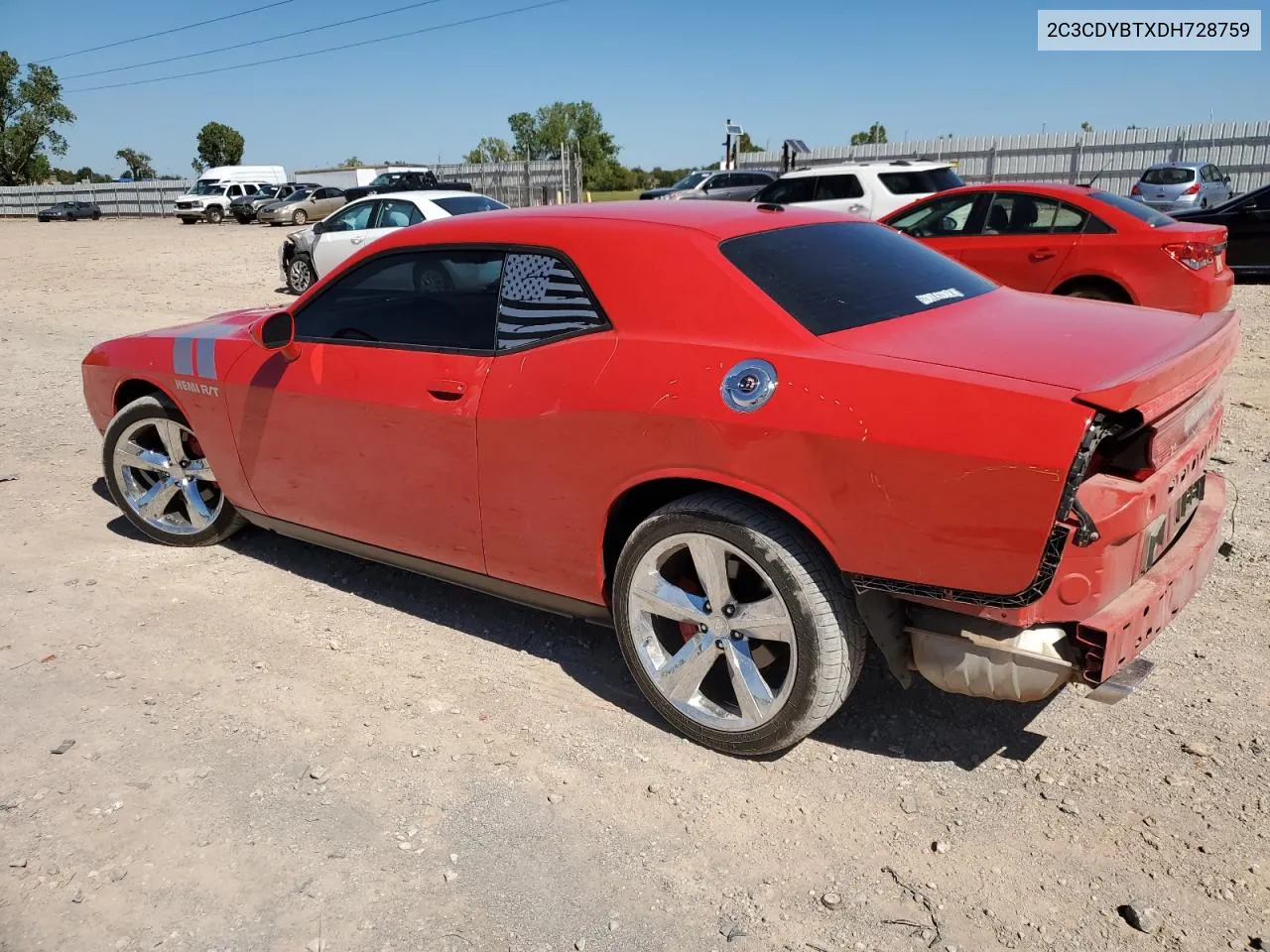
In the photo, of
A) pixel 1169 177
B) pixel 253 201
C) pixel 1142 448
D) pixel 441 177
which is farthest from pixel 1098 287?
pixel 253 201

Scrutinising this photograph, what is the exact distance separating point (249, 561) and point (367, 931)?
8.93 feet

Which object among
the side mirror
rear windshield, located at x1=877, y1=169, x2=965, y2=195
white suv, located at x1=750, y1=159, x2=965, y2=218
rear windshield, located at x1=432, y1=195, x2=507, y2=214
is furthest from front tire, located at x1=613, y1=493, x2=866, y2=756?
rear windshield, located at x1=877, y1=169, x2=965, y2=195

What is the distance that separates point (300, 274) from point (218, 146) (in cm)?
9389

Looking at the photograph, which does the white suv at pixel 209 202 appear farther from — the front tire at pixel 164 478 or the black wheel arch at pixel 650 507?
the black wheel arch at pixel 650 507

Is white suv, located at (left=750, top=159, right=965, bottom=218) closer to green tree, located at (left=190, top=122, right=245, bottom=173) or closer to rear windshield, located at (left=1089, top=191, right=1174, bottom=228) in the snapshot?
rear windshield, located at (left=1089, top=191, right=1174, bottom=228)

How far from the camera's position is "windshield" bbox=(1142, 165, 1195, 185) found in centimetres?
2147

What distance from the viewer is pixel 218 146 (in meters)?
95.9

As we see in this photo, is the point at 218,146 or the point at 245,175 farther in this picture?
the point at 218,146

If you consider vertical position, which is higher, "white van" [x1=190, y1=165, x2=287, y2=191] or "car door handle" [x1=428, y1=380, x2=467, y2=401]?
"white van" [x1=190, y1=165, x2=287, y2=191]

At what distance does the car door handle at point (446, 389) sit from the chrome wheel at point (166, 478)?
1.70 m

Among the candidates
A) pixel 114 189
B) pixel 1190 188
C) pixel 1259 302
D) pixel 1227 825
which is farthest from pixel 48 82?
pixel 1227 825

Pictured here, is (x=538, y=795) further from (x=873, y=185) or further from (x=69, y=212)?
(x=69, y=212)

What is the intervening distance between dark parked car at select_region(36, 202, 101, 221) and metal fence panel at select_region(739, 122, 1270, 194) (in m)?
40.6

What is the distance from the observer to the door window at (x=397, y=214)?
42.0 ft
